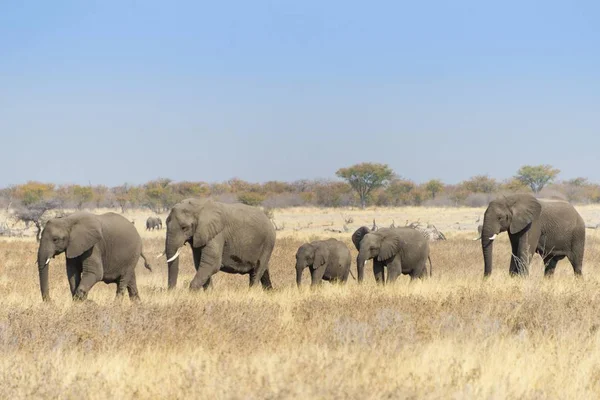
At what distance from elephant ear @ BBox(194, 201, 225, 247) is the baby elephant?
11.8 feet

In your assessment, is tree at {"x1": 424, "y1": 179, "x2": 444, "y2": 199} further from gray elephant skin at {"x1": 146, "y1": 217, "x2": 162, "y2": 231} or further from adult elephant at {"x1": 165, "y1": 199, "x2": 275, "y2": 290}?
adult elephant at {"x1": 165, "y1": 199, "x2": 275, "y2": 290}

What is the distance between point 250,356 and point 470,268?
14460mm

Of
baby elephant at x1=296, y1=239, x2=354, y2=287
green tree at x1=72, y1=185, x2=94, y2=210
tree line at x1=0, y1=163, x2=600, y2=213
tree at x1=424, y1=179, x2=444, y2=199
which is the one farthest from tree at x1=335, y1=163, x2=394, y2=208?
baby elephant at x1=296, y1=239, x2=354, y2=287

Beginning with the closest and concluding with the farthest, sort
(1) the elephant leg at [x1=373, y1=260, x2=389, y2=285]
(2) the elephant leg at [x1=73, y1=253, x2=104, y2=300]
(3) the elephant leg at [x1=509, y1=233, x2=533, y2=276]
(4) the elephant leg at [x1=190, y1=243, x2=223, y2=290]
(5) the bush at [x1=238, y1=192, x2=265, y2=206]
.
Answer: (2) the elephant leg at [x1=73, y1=253, x2=104, y2=300], (4) the elephant leg at [x1=190, y1=243, x2=223, y2=290], (3) the elephant leg at [x1=509, y1=233, x2=533, y2=276], (1) the elephant leg at [x1=373, y1=260, x2=389, y2=285], (5) the bush at [x1=238, y1=192, x2=265, y2=206]

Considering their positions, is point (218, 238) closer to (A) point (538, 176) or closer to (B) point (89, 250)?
(B) point (89, 250)

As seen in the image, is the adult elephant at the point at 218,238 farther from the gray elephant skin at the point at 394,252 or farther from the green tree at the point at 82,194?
the green tree at the point at 82,194

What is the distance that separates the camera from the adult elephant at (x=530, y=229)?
1560 centimetres

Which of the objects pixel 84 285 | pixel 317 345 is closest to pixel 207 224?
pixel 84 285

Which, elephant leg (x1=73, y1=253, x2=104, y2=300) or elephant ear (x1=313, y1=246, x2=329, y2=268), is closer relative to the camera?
elephant leg (x1=73, y1=253, x2=104, y2=300)

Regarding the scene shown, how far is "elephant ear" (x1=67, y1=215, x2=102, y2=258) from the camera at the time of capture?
468 inches

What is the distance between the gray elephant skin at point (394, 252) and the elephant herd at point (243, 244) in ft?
0.07

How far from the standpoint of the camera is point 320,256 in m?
17.3

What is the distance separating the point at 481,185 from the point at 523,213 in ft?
324

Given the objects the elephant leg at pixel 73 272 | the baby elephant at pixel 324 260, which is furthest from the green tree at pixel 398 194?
the elephant leg at pixel 73 272
